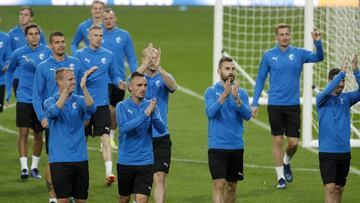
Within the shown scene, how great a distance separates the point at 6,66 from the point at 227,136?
596 cm

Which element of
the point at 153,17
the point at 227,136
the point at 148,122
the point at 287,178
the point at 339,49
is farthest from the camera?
the point at 153,17

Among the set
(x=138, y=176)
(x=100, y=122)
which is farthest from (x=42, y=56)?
(x=138, y=176)

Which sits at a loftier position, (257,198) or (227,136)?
(227,136)

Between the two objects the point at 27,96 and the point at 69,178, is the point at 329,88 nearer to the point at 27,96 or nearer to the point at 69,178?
the point at 69,178

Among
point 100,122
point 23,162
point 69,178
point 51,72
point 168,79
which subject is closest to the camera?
point 69,178

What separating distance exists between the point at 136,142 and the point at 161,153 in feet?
4.61

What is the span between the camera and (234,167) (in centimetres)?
1355

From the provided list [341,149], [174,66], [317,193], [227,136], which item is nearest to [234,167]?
[227,136]

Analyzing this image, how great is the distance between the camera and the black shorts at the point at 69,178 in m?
12.7

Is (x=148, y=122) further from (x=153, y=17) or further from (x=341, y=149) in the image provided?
(x=153, y=17)

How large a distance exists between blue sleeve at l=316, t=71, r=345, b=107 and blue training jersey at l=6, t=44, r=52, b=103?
4.58 m

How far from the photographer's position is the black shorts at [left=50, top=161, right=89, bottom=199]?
41.5ft

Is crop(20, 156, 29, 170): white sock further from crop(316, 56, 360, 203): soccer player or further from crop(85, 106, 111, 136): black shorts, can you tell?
crop(316, 56, 360, 203): soccer player

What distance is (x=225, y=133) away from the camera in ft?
44.2
